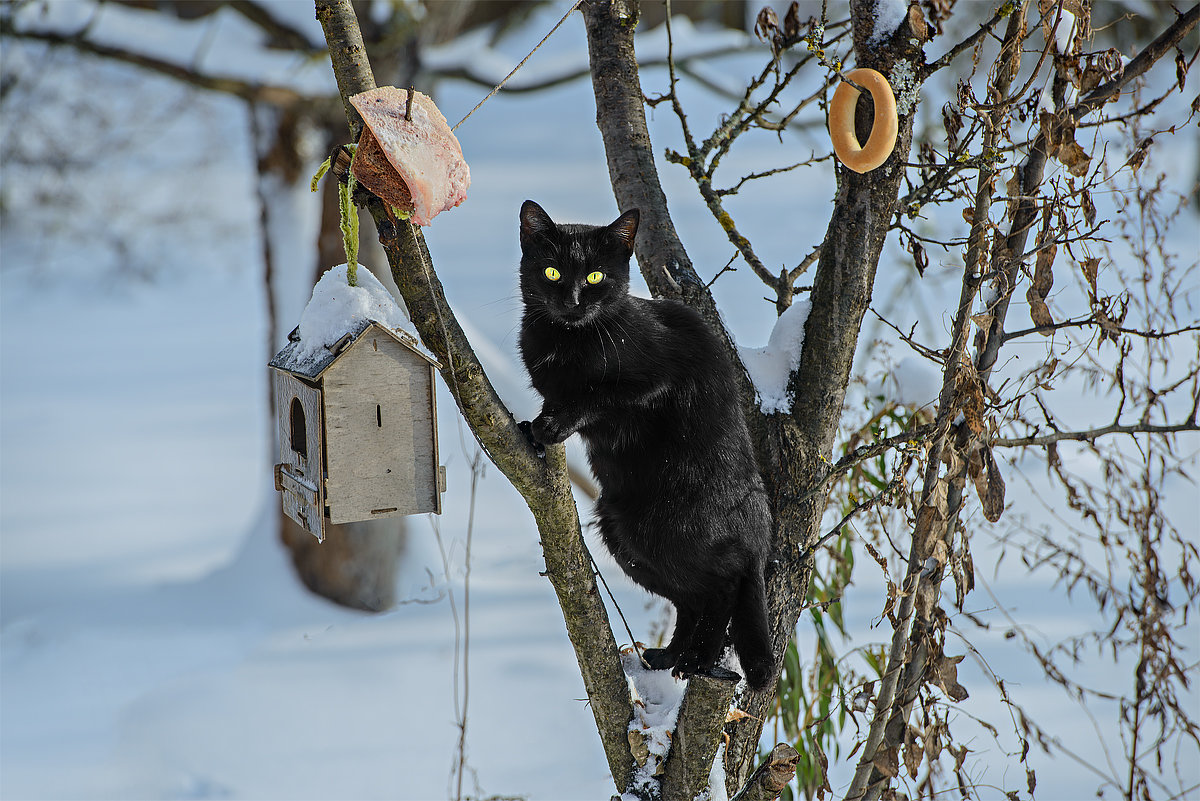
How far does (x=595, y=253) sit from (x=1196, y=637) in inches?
118

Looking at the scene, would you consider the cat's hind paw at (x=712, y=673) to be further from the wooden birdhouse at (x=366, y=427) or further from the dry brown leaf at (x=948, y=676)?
the wooden birdhouse at (x=366, y=427)

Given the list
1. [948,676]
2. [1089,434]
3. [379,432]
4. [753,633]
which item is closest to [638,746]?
[753,633]

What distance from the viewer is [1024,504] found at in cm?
414

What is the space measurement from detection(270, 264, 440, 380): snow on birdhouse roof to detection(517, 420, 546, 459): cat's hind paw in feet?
0.74

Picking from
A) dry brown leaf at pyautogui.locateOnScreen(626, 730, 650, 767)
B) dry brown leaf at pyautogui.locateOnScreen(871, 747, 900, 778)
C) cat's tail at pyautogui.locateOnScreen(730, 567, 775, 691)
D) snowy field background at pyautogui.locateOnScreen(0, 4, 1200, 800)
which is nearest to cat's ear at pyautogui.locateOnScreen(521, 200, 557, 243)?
snowy field background at pyautogui.locateOnScreen(0, 4, 1200, 800)

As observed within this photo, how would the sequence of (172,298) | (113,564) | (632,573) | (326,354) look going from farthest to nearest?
(172,298) → (113,564) → (632,573) → (326,354)

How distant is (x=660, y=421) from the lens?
1664mm

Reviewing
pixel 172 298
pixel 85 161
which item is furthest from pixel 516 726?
pixel 172 298

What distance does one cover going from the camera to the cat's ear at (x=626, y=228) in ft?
5.42

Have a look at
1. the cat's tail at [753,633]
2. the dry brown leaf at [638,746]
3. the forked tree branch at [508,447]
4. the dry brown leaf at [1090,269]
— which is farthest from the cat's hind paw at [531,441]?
the dry brown leaf at [1090,269]

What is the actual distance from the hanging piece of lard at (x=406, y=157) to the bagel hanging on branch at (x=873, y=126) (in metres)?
0.69

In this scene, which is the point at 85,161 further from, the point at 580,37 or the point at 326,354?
the point at 326,354

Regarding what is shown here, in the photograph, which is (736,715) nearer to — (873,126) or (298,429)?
(298,429)

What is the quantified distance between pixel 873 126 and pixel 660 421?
2.14 feet
